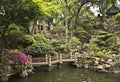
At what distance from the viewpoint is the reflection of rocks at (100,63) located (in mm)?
25500

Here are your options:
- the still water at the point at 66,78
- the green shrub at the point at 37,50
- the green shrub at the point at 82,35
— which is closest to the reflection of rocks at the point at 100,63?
the still water at the point at 66,78

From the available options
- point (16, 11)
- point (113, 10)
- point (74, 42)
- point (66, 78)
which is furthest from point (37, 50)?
point (113, 10)

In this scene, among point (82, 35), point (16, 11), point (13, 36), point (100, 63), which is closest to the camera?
point (16, 11)

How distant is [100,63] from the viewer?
2675 centimetres

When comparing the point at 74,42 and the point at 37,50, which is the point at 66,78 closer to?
the point at 37,50

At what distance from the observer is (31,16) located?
802 inches

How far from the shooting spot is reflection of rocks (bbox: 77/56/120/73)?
25.5 m

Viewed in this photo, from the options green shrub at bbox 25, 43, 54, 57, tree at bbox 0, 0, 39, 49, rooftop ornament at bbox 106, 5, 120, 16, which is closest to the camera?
tree at bbox 0, 0, 39, 49

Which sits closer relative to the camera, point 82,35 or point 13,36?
point 13,36

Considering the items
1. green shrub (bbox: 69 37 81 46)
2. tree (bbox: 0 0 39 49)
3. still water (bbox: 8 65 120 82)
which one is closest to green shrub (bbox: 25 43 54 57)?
still water (bbox: 8 65 120 82)

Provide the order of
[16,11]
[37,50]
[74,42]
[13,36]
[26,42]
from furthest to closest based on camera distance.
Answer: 1. [74,42]
2. [26,42]
3. [37,50]
4. [13,36]
5. [16,11]

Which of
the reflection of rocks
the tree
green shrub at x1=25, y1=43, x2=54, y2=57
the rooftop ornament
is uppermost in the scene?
the rooftop ornament

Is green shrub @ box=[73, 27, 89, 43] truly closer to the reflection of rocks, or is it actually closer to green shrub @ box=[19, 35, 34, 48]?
the reflection of rocks

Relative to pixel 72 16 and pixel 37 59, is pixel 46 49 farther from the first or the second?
pixel 72 16
